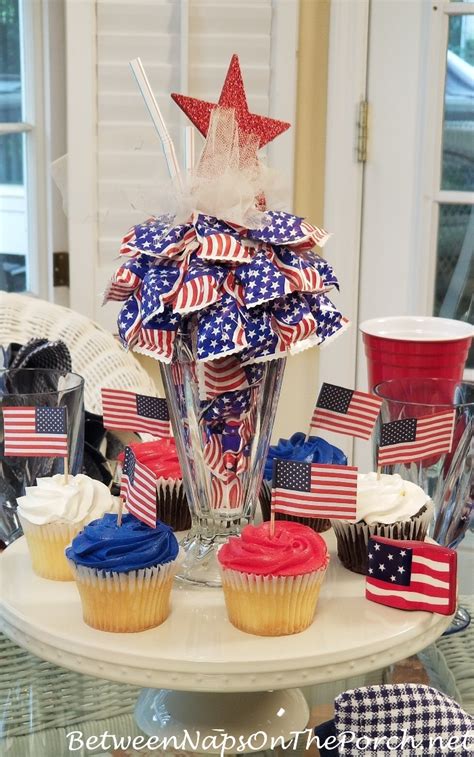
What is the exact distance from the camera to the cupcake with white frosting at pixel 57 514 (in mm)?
1048

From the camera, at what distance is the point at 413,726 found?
871mm

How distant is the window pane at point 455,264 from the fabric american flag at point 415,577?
1.43 metres

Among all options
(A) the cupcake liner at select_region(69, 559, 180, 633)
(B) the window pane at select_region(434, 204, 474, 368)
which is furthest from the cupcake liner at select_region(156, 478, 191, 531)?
(B) the window pane at select_region(434, 204, 474, 368)

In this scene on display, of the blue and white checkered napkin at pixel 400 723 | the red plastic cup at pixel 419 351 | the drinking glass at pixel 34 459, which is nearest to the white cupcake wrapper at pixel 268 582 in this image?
the blue and white checkered napkin at pixel 400 723

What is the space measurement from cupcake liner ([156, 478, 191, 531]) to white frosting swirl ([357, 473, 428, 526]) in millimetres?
203

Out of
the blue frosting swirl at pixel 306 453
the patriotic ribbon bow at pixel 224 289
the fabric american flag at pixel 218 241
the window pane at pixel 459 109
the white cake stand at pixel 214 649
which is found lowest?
the white cake stand at pixel 214 649

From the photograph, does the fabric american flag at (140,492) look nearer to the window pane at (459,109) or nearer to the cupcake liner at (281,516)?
the cupcake liner at (281,516)

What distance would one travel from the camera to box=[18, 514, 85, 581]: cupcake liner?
3.42ft

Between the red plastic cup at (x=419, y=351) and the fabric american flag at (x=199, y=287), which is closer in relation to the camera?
the fabric american flag at (x=199, y=287)

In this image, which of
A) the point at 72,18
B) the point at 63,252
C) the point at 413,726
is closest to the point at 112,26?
the point at 72,18

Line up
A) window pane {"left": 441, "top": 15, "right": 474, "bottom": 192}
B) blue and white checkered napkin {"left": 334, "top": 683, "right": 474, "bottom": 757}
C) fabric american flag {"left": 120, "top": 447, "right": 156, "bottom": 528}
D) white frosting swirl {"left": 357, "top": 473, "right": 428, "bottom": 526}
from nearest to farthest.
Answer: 1. blue and white checkered napkin {"left": 334, "top": 683, "right": 474, "bottom": 757}
2. fabric american flag {"left": 120, "top": 447, "right": 156, "bottom": 528}
3. white frosting swirl {"left": 357, "top": 473, "right": 428, "bottom": 526}
4. window pane {"left": 441, "top": 15, "right": 474, "bottom": 192}

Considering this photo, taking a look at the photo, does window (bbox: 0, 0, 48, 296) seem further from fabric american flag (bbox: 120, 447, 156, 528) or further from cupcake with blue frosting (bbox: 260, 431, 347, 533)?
fabric american flag (bbox: 120, 447, 156, 528)

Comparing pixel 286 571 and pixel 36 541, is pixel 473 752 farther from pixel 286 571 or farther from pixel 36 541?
pixel 36 541

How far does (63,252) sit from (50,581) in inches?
56.7
